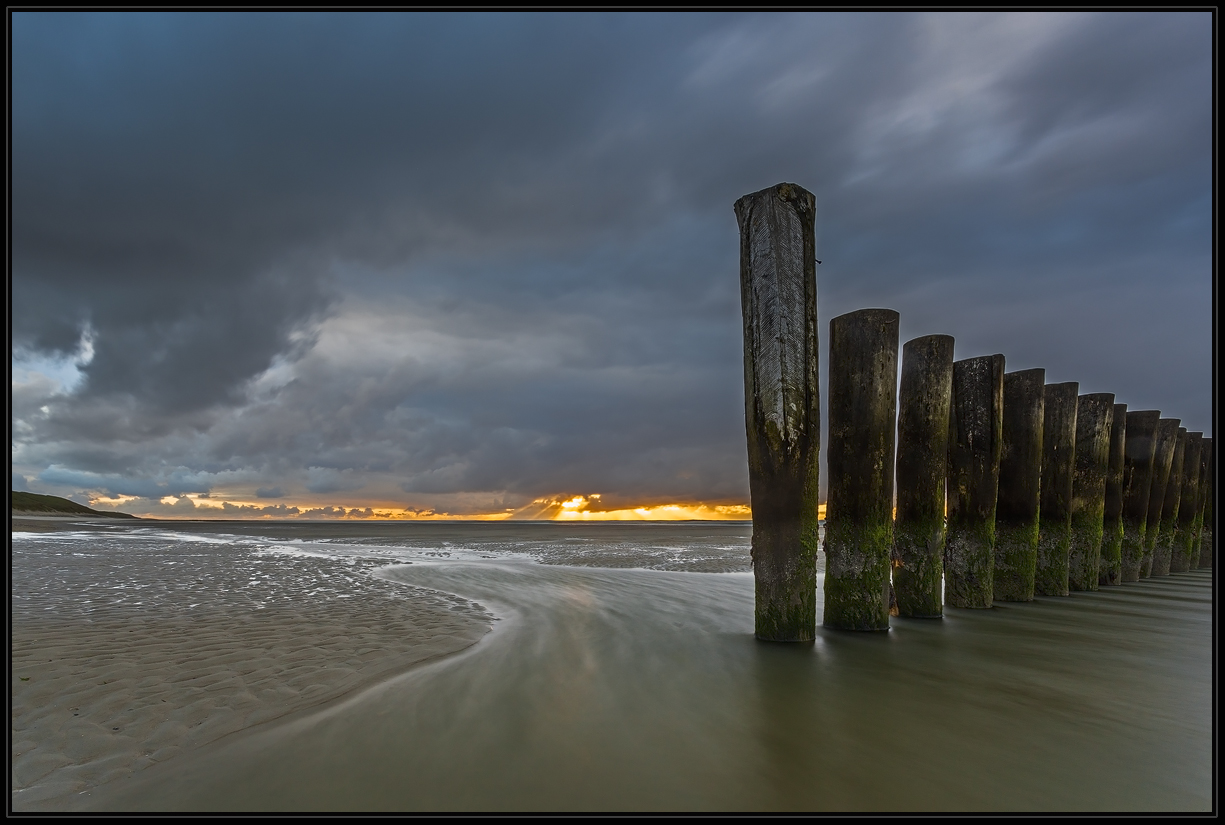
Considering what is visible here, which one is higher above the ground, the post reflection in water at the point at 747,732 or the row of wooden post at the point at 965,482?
the row of wooden post at the point at 965,482

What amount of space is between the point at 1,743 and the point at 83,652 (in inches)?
106

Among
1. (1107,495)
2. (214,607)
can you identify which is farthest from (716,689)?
(1107,495)

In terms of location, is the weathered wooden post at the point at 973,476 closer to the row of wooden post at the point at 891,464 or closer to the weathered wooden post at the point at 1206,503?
the row of wooden post at the point at 891,464

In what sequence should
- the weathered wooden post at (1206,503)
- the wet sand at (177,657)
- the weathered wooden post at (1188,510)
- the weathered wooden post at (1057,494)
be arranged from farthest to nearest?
the weathered wooden post at (1206,503)
the weathered wooden post at (1188,510)
the weathered wooden post at (1057,494)
the wet sand at (177,657)

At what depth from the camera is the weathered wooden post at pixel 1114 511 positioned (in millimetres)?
10109

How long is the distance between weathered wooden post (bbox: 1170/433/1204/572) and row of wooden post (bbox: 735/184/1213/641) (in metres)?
5.94

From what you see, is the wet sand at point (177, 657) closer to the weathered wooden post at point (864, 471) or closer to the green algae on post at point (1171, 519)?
the weathered wooden post at point (864, 471)

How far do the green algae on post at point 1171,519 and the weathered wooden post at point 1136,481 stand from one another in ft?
5.84

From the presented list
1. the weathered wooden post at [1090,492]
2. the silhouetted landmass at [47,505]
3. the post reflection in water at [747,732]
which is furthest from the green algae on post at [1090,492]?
the silhouetted landmass at [47,505]

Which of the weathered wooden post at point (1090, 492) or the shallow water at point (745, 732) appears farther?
the weathered wooden post at point (1090, 492)

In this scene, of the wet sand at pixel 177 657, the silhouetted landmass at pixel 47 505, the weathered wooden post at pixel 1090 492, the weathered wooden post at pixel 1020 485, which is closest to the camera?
the wet sand at pixel 177 657

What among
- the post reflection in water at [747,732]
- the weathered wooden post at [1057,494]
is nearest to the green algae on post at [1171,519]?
the weathered wooden post at [1057,494]

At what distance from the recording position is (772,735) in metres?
3.19

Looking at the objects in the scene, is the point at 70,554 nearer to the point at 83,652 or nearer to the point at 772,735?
the point at 83,652
